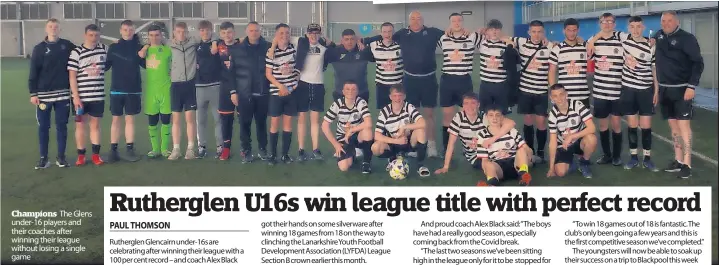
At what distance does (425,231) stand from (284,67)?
6.93 feet

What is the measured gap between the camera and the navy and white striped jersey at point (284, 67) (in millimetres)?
6324

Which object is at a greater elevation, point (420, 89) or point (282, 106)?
point (420, 89)

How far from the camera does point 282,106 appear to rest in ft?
21.2

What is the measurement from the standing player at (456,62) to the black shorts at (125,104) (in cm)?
286

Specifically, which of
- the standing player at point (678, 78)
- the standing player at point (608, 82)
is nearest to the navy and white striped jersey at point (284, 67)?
the standing player at point (608, 82)

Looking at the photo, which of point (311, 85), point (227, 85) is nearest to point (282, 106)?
point (311, 85)

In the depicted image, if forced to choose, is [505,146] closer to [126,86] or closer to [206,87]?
[206,87]

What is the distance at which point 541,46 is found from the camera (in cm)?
616

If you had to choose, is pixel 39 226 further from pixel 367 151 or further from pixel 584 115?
pixel 584 115

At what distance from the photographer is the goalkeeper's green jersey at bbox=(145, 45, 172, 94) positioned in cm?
649

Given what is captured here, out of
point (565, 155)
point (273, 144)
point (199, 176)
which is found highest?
point (273, 144)

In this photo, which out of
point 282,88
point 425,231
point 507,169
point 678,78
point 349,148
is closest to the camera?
point 425,231

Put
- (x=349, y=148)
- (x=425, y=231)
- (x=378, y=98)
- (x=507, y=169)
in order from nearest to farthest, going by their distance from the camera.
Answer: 1. (x=425, y=231)
2. (x=507, y=169)
3. (x=349, y=148)
4. (x=378, y=98)
